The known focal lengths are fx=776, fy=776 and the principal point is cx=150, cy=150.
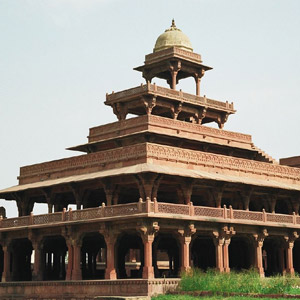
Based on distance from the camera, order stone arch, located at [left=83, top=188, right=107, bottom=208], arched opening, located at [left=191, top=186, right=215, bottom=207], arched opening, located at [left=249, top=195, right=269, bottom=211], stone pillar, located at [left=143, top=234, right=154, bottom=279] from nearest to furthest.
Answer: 1. stone pillar, located at [left=143, top=234, right=154, bottom=279]
2. arched opening, located at [left=191, top=186, right=215, bottom=207]
3. stone arch, located at [left=83, top=188, right=107, bottom=208]
4. arched opening, located at [left=249, top=195, right=269, bottom=211]

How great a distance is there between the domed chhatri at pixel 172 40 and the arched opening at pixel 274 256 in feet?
47.9

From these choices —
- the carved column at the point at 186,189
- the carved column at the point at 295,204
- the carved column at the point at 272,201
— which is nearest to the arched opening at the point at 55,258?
the carved column at the point at 186,189

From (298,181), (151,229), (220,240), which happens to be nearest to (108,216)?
(151,229)

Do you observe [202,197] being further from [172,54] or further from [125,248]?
[172,54]

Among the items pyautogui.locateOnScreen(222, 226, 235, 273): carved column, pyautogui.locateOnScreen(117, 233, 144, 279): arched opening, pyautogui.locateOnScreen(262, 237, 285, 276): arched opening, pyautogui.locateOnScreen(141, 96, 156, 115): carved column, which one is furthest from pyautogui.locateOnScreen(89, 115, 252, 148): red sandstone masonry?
pyautogui.locateOnScreen(222, 226, 235, 273): carved column

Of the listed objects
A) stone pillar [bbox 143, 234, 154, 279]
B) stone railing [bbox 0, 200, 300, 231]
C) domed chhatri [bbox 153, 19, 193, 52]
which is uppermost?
domed chhatri [bbox 153, 19, 193, 52]

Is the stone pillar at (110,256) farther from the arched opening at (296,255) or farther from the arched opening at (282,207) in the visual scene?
the arched opening at (296,255)

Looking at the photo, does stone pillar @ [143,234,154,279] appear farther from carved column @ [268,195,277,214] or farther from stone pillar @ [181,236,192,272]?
carved column @ [268,195,277,214]

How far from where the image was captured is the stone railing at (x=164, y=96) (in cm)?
4941

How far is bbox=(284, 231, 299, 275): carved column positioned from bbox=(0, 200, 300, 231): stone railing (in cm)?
72

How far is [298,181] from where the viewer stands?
5181 cm

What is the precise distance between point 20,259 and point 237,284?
18615mm

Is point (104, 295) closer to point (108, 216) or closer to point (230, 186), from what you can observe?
point (108, 216)

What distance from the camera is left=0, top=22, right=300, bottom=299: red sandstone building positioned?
1629 inches
